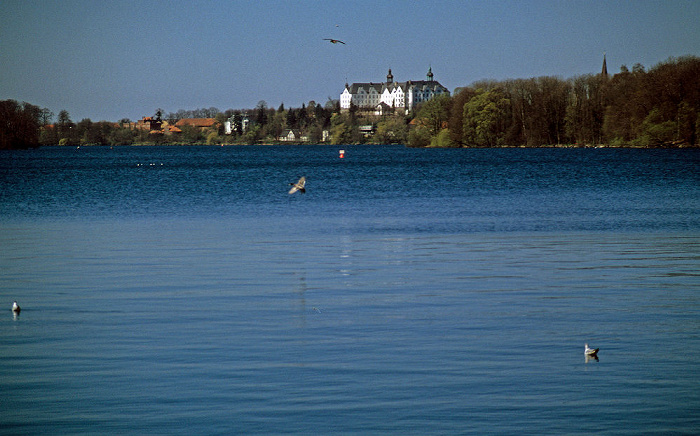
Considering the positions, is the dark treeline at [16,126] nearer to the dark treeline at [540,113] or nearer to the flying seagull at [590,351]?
the dark treeline at [540,113]

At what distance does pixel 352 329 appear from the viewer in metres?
13.5

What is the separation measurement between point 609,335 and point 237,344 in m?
6.00

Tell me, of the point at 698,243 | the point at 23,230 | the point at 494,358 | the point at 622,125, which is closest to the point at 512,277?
Result: the point at 494,358

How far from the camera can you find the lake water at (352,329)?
Result: 31.3ft

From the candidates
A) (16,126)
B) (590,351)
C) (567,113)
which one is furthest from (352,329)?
(16,126)

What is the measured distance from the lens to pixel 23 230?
101 ft

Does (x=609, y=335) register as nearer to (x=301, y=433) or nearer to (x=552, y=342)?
(x=552, y=342)

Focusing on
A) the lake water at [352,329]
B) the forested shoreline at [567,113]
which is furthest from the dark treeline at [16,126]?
the lake water at [352,329]

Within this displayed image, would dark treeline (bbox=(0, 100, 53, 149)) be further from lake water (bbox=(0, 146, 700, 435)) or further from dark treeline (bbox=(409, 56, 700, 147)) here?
lake water (bbox=(0, 146, 700, 435))

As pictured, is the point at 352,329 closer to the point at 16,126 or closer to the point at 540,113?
the point at 540,113

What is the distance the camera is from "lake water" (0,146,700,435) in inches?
375

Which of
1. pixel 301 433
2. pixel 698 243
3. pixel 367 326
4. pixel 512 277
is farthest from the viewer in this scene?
pixel 698 243

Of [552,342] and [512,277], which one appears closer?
[552,342]

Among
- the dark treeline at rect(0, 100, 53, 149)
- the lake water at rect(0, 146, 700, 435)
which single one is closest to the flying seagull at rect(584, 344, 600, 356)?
the lake water at rect(0, 146, 700, 435)
